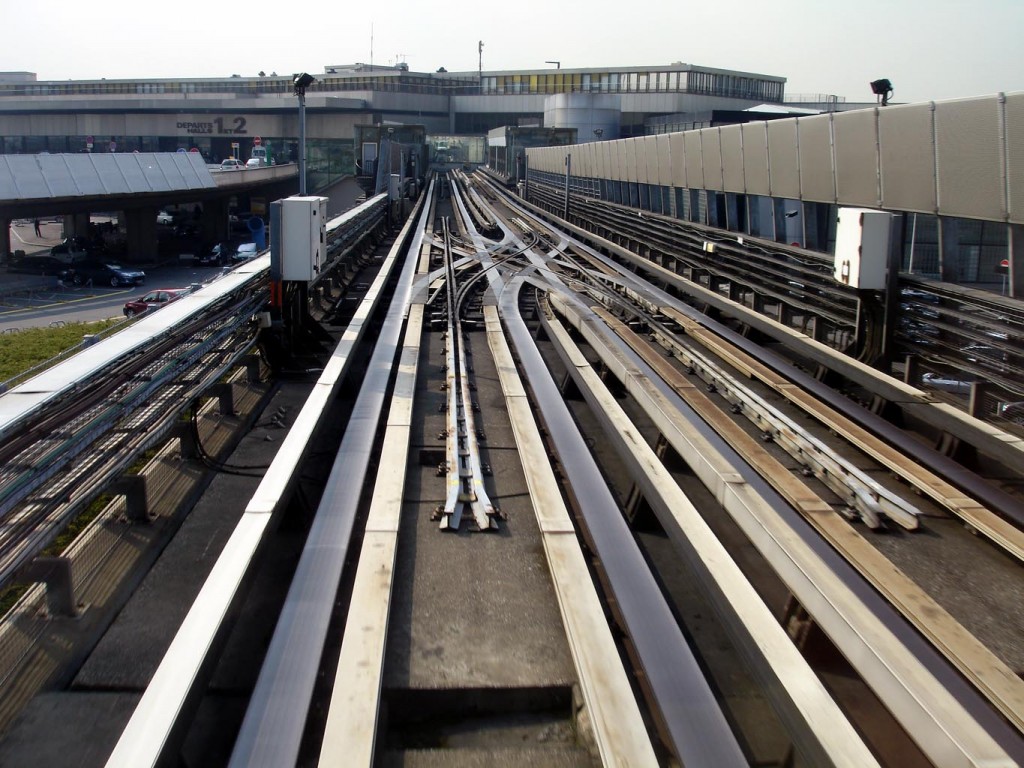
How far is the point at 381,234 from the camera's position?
20.6m

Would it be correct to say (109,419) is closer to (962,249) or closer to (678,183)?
(962,249)

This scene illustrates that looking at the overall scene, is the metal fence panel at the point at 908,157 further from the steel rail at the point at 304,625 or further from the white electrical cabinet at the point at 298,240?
the white electrical cabinet at the point at 298,240

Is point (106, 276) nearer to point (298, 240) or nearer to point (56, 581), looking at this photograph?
point (298, 240)

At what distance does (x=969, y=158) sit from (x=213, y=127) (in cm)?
6266

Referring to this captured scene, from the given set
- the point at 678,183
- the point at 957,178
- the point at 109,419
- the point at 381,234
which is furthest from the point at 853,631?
the point at 381,234

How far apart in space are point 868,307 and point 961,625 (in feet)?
14.3

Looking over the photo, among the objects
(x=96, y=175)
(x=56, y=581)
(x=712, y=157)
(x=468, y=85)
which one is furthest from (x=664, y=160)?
(x=468, y=85)

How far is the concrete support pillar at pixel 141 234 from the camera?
37.2m

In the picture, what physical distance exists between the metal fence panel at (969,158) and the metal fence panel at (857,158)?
1028 mm

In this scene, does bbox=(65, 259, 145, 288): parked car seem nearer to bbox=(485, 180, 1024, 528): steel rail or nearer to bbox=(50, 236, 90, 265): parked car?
bbox=(50, 236, 90, 265): parked car

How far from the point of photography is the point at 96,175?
100 ft

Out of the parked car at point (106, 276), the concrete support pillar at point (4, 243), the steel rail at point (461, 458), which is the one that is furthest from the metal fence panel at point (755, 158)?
the concrete support pillar at point (4, 243)

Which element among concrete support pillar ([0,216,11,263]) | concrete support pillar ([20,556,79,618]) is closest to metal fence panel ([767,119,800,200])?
concrete support pillar ([20,556,79,618])

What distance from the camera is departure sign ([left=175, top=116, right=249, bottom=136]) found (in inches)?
2441
